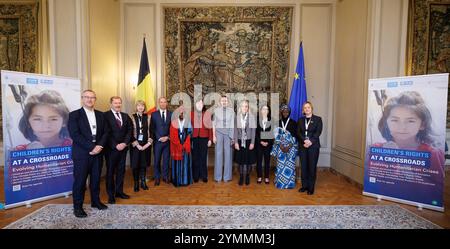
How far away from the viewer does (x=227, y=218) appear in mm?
3342

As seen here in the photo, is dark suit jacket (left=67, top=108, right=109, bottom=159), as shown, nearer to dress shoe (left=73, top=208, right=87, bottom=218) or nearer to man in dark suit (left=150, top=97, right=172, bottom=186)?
dress shoe (left=73, top=208, right=87, bottom=218)

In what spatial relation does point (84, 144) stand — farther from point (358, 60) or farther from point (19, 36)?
point (358, 60)

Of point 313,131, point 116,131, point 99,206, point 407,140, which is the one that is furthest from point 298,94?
point 99,206

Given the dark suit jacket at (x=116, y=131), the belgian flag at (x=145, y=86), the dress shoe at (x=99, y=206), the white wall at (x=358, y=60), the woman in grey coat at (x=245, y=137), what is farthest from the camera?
the belgian flag at (x=145, y=86)

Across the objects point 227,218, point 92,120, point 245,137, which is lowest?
point 227,218

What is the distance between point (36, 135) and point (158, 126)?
1904 millimetres

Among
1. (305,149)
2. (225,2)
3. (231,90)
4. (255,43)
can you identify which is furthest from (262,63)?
(305,149)

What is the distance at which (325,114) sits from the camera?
6.37 metres

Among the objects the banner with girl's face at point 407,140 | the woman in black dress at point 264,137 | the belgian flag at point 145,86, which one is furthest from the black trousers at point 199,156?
the banner with girl's face at point 407,140

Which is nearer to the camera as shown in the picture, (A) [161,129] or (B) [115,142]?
(B) [115,142]

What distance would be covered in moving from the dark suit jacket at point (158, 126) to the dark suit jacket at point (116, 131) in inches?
31.6

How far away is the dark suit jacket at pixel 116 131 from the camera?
12.5 feet

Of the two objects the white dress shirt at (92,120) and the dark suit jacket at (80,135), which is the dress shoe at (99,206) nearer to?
the dark suit jacket at (80,135)

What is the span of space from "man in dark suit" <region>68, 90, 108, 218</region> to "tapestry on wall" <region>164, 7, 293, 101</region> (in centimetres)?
305
